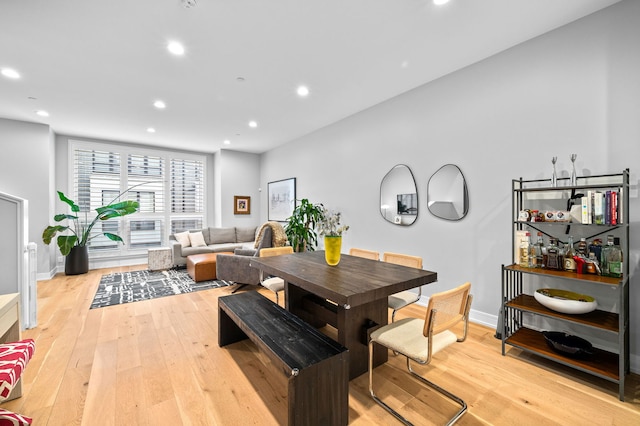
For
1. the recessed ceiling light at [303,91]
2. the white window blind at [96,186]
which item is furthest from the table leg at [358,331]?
the white window blind at [96,186]

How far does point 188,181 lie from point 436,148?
6.08 metres

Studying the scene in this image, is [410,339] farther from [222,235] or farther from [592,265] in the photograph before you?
[222,235]

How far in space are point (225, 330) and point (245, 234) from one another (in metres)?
4.47

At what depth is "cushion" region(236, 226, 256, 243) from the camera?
268 inches

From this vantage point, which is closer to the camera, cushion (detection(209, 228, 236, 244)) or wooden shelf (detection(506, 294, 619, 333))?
wooden shelf (detection(506, 294, 619, 333))

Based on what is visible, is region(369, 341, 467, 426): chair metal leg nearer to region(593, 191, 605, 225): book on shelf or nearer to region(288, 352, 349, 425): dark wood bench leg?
region(288, 352, 349, 425): dark wood bench leg

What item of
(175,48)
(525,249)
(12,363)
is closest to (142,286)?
(12,363)

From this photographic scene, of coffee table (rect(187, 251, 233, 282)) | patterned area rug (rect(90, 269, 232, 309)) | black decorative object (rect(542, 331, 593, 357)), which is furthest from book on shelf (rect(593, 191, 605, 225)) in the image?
coffee table (rect(187, 251, 233, 282))

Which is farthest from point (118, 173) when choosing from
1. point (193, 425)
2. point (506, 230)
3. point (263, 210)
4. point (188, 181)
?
point (506, 230)

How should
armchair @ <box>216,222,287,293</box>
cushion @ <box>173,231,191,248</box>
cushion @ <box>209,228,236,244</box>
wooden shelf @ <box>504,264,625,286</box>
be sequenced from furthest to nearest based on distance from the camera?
cushion @ <box>209,228,236,244</box> < cushion @ <box>173,231,191,248</box> < armchair @ <box>216,222,287,293</box> < wooden shelf @ <box>504,264,625,286</box>

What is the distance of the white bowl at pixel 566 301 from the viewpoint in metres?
2.03

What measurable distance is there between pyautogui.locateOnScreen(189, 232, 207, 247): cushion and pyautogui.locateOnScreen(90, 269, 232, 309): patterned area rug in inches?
25.4

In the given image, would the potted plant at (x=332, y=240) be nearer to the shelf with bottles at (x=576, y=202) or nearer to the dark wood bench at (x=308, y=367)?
the dark wood bench at (x=308, y=367)

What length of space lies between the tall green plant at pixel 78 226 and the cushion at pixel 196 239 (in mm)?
1202
